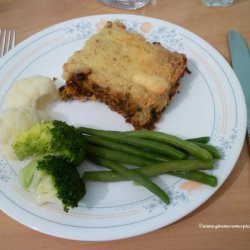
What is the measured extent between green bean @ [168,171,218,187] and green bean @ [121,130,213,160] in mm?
89

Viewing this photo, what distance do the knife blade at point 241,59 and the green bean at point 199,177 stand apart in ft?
1.77

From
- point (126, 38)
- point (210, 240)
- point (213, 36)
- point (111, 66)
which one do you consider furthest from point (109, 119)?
point (213, 36)

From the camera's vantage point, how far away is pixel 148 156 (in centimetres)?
190

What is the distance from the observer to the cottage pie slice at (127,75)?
83.0 inches

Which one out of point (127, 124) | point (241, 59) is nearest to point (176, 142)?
point (127, 124)

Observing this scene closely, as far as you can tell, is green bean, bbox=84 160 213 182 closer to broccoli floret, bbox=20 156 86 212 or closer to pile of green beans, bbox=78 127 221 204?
pile of green beans, bbox=78 127 221 204

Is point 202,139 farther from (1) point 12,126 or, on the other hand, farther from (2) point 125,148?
(1) point 12,126

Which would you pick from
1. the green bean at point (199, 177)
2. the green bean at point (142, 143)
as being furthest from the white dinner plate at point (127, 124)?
the green bean at point (142, 143)

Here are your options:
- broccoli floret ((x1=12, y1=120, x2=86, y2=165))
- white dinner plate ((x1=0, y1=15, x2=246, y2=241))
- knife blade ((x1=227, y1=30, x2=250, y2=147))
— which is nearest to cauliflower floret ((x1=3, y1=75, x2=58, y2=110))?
white dinner plate ((x1=0, y1=15, x2=246, y2=241))

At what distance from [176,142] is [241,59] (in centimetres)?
93

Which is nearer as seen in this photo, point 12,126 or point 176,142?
point 176,142

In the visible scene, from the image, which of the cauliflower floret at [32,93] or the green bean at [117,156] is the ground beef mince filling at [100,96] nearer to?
the cauliflower floret at [32,93]

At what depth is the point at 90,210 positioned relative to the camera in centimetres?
180

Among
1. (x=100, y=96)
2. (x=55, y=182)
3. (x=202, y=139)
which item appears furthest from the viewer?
(x=100, y=96)
